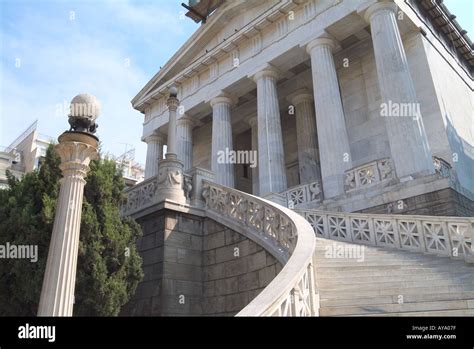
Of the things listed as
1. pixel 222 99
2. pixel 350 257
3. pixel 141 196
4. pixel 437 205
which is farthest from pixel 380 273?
pixel 222 99

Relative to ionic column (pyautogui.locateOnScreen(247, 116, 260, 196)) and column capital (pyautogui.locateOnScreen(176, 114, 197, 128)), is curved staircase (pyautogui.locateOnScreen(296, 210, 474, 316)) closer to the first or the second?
ionic column (pyautogui.locateOnScreen(247, 116, 260, 196))

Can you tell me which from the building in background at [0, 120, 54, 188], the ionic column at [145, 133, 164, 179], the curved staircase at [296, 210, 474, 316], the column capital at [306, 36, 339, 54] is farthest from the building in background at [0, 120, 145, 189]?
the curved staircase at [296, 210, 474, 316]

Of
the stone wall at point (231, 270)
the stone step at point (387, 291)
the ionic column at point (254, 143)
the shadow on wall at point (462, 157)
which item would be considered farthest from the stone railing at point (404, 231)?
the ionic column at point (254, 143)

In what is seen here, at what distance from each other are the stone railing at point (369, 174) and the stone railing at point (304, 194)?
150 cm

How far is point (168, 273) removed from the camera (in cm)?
1102

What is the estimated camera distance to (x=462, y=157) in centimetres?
2041

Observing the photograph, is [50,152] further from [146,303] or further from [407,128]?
[407,128]

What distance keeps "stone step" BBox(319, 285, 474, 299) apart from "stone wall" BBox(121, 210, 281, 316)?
2.13 m

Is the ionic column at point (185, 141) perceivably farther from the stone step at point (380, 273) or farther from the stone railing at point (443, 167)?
the stone step at point (380, 273)

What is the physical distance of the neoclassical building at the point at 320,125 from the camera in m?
11.7

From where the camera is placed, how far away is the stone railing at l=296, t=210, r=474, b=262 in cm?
1019

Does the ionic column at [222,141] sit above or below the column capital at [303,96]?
below

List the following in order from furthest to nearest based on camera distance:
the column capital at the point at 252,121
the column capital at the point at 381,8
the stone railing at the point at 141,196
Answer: the column capital at the point at 252,121 → the column capital at the point at 381,8 → the stone railing at the point at 141,196
